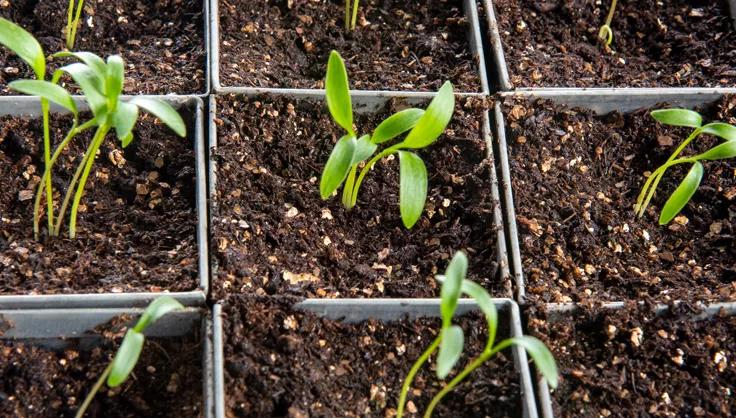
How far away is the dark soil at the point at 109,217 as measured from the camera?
1.40 m

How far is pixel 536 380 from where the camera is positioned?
1355 mm

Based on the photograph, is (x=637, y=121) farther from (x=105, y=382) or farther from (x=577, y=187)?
(x=105, y=382)

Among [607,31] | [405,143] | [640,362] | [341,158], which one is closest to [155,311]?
[341,158]

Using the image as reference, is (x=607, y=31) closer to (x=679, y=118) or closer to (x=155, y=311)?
(x=679, y=118)

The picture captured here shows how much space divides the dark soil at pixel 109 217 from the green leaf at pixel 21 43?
0.32 metres

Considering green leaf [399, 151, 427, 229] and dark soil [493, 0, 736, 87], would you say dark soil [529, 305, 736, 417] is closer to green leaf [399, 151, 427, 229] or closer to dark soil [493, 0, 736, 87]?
green leaf [399, 151, 427, 229]

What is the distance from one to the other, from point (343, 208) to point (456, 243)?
23 cm

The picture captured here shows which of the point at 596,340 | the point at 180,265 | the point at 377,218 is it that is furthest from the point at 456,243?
the point at 180,265

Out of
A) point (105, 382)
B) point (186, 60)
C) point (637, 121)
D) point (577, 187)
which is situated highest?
point (186, 60)

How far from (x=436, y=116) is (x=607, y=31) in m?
0.85

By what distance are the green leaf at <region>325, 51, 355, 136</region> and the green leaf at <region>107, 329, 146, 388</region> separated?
0.48m

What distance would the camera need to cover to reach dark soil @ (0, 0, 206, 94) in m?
1.71

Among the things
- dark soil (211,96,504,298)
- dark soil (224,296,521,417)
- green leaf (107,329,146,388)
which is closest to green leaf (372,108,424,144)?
dark soil (211,96,504,298)

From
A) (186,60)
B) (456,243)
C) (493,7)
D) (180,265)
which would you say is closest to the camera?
(180,265)
